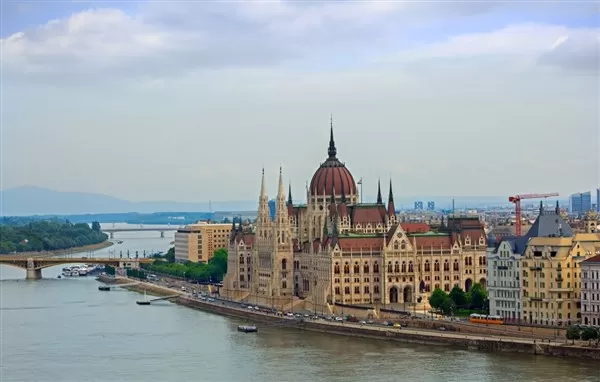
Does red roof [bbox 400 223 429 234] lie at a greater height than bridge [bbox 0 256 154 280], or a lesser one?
greater

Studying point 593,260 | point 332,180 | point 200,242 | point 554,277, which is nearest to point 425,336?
point 554,277

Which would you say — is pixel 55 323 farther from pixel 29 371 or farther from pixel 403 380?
pixel 403 380

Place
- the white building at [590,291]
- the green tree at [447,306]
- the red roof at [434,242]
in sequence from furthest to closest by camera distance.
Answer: the red roof at [434,242], the green tree at [447,306], the white building at [590,291]

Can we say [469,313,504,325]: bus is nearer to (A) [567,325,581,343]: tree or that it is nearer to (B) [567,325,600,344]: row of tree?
(B) [567,325,600,344]: row of tree

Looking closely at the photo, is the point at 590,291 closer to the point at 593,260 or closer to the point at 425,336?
the point at 593,260

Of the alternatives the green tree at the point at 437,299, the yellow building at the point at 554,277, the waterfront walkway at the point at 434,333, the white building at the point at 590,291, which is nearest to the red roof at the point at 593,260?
the white building at the point at 590,291

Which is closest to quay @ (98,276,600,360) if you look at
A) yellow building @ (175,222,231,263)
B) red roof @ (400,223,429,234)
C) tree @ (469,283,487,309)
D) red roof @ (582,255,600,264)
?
red roof @ (582,255,600,264)

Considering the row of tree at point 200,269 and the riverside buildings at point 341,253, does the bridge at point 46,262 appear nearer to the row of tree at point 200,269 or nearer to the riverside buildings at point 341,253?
the row of tree at point 200,269
